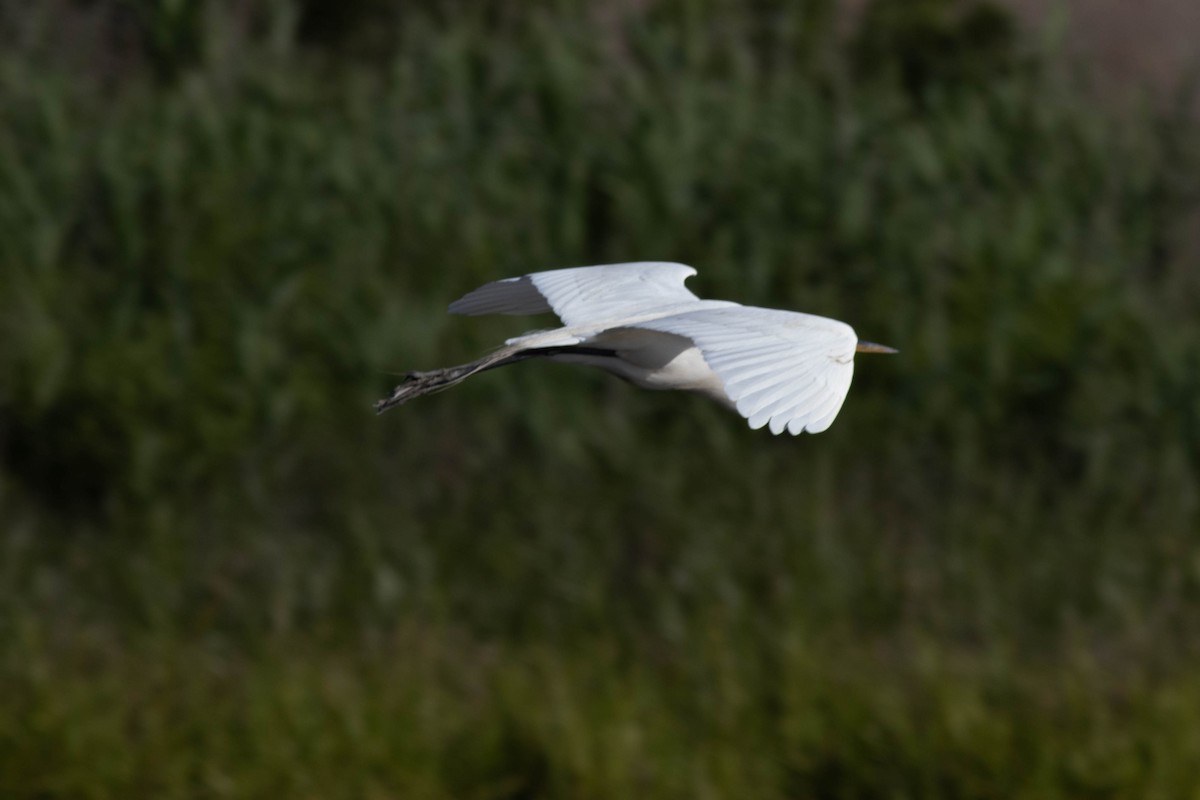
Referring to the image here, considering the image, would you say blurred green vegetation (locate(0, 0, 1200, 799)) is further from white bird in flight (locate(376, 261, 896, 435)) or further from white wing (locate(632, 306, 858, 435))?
white wing (locate(632, 306, 858, 435))

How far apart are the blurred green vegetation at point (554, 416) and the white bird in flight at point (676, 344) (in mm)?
1527

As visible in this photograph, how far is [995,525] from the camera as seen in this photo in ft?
13.7

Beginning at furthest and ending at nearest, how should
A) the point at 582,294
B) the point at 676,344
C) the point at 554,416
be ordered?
the point at 554,416, the point at 582,294, the point at 676,344

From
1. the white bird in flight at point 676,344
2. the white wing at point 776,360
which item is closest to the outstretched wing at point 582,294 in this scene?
the white bird in flight at point 676,344

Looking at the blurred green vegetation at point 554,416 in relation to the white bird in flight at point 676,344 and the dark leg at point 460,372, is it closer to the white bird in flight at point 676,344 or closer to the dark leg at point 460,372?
the white bird in flight at point 676,344

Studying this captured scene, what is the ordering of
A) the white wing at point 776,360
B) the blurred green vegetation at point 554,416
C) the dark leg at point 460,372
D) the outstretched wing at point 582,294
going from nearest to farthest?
the white wing at point 776,360
the dark leg at point 460,372
the outstretched wing at point 582,294
the blurred green vegetation at point 554,416

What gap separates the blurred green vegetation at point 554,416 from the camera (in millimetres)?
3592

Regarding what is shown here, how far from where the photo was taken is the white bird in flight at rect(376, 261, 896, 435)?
1.68 m

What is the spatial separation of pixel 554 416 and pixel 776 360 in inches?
99.3

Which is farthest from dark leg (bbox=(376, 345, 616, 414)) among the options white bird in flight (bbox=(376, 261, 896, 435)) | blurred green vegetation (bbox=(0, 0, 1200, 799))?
blurred green vegetation (bbox=(0, 0, 1200, 799))

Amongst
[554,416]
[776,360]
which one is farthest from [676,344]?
[554,416]

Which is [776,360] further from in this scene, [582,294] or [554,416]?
[554,416]

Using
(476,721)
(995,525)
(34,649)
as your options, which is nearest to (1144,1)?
(995,525)

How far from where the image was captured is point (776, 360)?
1722 mm
